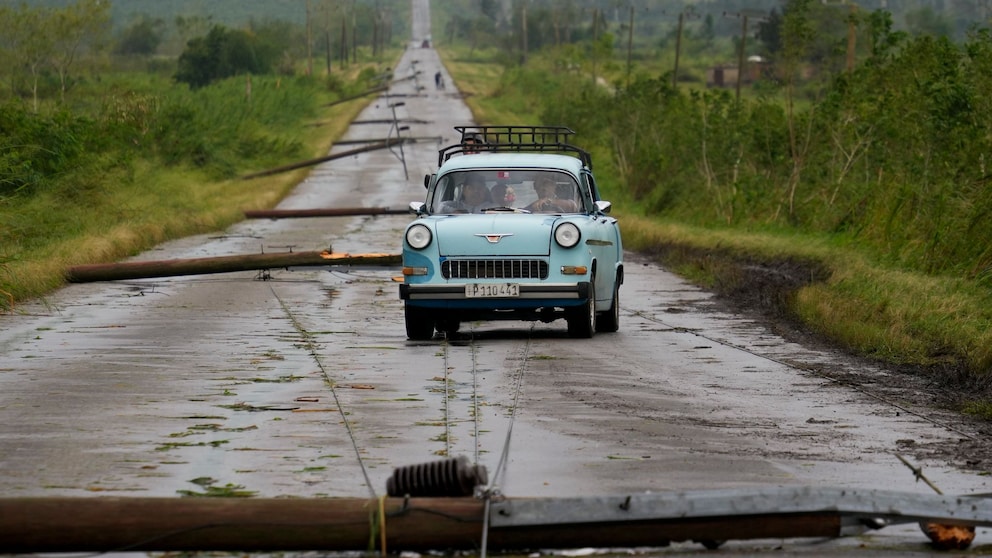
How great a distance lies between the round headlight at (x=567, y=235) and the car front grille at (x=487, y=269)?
0.85ft

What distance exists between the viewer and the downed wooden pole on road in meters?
6.23

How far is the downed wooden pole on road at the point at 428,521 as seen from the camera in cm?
623

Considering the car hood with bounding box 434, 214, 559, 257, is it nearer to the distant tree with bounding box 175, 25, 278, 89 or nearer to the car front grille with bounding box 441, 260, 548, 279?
the car front grille with bounding box 441, 260, 548, 279

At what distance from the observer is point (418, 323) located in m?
15.3

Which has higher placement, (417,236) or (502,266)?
(417,236)

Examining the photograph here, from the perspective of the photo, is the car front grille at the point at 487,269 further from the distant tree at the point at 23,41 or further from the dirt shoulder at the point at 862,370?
the distant tree at the point at 23,41

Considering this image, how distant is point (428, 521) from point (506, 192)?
10.1 m

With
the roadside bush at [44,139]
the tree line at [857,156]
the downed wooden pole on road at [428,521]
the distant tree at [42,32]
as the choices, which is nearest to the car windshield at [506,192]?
the tree line at [857,156]

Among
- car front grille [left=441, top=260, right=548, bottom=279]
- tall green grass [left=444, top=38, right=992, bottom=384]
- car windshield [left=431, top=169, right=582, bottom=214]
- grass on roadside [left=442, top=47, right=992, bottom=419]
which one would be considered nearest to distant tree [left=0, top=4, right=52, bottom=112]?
tall green grass [left=444, top=38, right=992, bottom=384]

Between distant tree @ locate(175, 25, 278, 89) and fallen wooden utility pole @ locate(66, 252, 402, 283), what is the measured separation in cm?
8628

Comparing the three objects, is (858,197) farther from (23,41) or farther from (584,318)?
(23,41)

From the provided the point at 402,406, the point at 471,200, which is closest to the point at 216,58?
the point at 471,200

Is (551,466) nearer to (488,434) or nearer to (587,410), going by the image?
(488,434)

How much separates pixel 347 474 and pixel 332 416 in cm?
212
